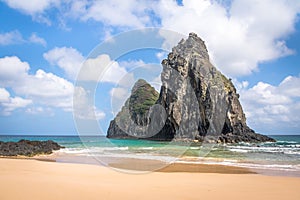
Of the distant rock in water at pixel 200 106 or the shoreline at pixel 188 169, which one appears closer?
the shoreline at pixel 188 169

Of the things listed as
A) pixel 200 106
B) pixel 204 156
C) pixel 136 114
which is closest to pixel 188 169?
pixel 136 114

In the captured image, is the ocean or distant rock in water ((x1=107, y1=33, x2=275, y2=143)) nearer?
the ocean

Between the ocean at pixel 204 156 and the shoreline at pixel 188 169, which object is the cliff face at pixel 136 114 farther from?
the shoreline at pixel 188 169

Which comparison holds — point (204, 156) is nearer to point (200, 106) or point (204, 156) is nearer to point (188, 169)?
point (188, 169)

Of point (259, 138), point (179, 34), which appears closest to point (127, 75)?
point (179, 34)

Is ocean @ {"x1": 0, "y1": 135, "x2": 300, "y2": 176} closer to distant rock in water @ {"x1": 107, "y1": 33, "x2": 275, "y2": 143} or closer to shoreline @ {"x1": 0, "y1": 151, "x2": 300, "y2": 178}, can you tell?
shoreline @ {"x1": 0, "y1": 151, "x2": 300, "y2": 178}

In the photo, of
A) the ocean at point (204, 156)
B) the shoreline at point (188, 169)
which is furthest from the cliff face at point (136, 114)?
the shoreline at point (188, 169)

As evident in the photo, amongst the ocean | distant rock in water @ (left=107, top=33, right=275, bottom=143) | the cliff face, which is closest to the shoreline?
the ocean

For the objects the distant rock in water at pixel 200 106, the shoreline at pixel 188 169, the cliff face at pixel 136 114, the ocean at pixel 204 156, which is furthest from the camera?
the distant rock in water at pixel 200 106

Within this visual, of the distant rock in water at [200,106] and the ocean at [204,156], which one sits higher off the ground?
the distant rock in water at [200,106]

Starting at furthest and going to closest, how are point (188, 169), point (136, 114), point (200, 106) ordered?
point (200, 106)
point (136, 114)
point (188, 169)

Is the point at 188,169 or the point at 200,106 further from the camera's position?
the point at 200,106

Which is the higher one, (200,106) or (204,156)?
(200,106)

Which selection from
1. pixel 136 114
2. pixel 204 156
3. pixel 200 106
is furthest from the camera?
pixel 200 106
